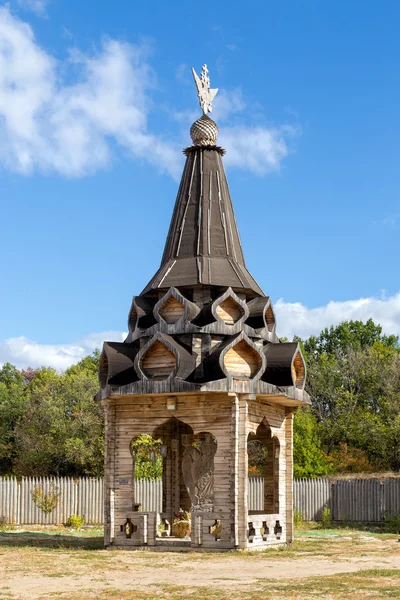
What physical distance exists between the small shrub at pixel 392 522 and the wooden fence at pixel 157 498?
44 cm

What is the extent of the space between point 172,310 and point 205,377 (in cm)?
213

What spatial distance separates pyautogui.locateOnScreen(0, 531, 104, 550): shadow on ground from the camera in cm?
→ 2320

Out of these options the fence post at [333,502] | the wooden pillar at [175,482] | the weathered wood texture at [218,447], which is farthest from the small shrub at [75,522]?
the fence post at [333,502]

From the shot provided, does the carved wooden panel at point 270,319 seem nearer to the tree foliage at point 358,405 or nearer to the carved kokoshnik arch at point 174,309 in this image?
the carved kokoshnik arch at point 174,309

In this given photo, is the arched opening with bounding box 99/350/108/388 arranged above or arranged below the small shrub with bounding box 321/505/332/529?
above

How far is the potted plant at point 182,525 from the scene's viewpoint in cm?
2395

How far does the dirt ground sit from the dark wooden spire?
273 inches

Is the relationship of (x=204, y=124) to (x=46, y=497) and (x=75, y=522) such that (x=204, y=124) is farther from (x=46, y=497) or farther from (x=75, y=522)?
(x=46, y=497)

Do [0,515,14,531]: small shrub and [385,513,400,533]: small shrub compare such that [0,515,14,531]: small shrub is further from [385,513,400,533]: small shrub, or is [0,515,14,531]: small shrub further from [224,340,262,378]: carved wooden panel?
[385,513,400,533]: small shrub

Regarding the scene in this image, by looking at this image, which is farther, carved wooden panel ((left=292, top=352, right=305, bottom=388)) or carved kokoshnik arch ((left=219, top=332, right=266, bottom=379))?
carved wooden panel ((left=292, top=352, right=305, bottom=388))

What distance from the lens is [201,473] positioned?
960 inches

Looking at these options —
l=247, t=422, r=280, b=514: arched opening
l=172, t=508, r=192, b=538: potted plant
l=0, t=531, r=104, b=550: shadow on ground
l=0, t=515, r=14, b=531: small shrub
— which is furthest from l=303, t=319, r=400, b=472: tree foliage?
l=172, t=508, r=192, b=538: potted plant

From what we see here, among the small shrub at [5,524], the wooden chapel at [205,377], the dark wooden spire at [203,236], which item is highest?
the dark wooden spire at [203,236]

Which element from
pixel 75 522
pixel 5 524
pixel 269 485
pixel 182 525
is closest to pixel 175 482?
pixel 182 525
